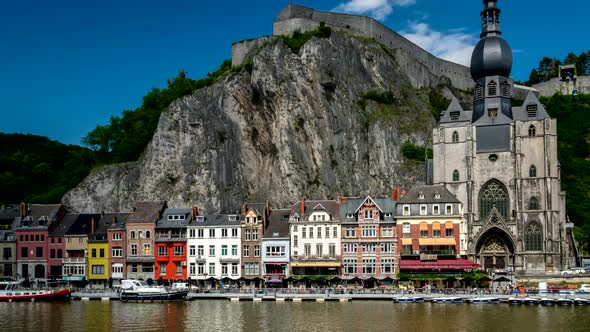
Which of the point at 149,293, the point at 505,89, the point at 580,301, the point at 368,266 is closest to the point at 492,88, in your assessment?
the point at 505,89

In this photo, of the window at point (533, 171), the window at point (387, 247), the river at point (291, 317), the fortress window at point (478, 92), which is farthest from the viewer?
the fortress window at point (478, 92)

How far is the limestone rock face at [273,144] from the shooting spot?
95.5 m

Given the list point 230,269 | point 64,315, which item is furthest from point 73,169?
point 64,315

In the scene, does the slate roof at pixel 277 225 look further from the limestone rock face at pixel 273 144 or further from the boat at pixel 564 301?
the boat at pixel 564 301

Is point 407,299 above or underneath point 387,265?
underneath

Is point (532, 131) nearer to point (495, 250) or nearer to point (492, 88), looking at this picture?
point (492, 88)

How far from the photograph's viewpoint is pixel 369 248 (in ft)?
250

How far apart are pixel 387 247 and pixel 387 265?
5.87ft

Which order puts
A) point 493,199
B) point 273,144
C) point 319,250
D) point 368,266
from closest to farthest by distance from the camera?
point 368,266
point 319,250
point 493,199
point 273,144

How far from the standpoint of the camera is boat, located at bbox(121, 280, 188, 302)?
7019cm

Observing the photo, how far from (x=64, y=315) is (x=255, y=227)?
24331 millimetres

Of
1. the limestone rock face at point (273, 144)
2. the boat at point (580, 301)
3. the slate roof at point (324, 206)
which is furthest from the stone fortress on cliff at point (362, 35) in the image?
the boat at point (580, 301)

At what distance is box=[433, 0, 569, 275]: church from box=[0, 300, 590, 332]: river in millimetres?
18140

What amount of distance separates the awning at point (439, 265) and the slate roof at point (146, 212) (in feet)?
86.2
